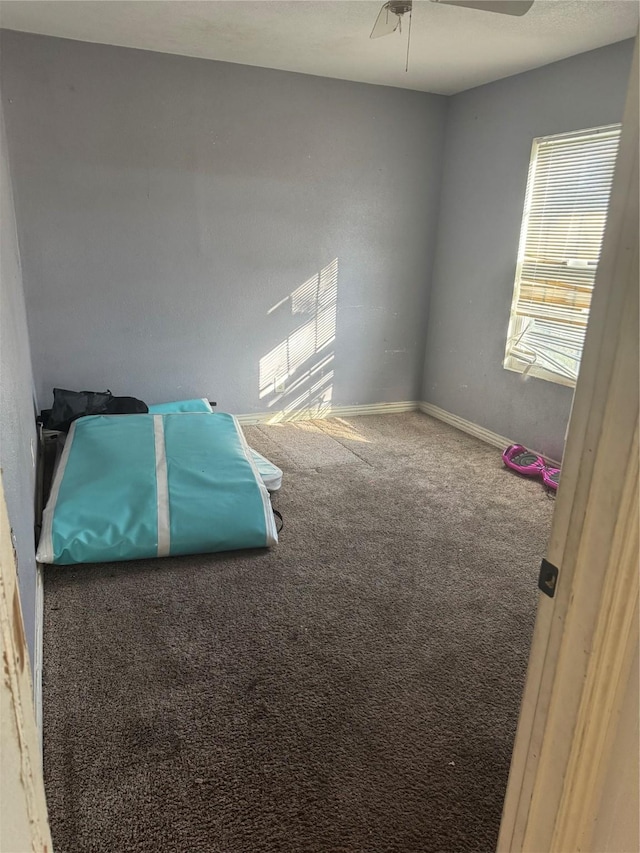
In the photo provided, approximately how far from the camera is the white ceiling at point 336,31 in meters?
2.77

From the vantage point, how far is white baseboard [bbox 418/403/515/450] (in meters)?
4.10

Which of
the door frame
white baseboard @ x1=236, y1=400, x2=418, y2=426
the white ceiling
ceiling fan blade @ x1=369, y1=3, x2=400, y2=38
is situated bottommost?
white baseboard @ x1=236, y1=400, x2=418, y2=426

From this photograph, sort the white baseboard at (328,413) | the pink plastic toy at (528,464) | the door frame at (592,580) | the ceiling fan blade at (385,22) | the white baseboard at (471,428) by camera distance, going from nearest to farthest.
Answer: the door frame at (592,580), the ceiling fan blade at (385,22), the pink plastic toy at (528,464), the white baseboard at (471,428), the white baseboard at (328,413)

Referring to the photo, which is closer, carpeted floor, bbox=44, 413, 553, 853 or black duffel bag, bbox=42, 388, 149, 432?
carpeted floor, bbox=44, 413, 553, 853

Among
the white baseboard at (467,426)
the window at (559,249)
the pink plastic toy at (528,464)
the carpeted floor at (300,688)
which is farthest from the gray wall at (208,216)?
the carpeted floor at (300,688)

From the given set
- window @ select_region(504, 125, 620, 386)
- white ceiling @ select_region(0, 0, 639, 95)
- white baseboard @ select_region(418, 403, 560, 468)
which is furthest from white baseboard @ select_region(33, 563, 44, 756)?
white baseboard @ select_region(418, 403, 560, 468)

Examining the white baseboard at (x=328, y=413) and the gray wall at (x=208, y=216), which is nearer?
the gray wall at (x=208, y=216)

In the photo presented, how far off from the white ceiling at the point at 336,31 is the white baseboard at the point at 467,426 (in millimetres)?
2304

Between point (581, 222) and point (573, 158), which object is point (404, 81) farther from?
point (581, 222)

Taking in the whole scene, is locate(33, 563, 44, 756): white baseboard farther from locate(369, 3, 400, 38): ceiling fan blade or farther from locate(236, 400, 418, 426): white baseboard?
locate(369, 3, 400, 38): ceiling fan blade

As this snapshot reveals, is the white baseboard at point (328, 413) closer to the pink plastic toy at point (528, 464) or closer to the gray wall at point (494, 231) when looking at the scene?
the gray wall at point (494, 231)

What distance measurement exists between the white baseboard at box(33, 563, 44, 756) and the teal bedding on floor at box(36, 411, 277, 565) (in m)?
0.11

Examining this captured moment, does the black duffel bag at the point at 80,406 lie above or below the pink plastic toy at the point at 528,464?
above

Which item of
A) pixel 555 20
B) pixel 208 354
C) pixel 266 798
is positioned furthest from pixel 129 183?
pixel 266 798
